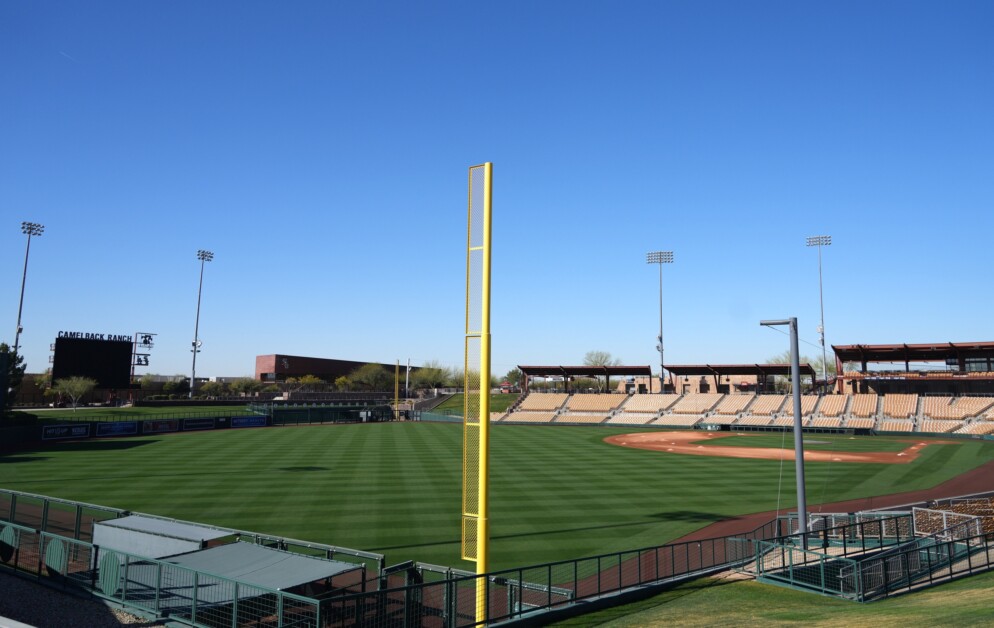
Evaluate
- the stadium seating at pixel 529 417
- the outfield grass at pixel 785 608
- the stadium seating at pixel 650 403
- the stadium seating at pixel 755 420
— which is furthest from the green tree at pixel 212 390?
the outfield grass at pixel 785 608

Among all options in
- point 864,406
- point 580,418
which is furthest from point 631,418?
point 864,406

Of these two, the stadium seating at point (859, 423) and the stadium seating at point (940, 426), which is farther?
the stadium seating at point (859, 423)

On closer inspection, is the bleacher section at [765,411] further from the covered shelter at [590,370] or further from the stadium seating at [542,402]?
the covered shelter at [590,370]

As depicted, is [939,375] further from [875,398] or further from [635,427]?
[635,427]

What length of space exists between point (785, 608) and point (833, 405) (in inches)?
2562

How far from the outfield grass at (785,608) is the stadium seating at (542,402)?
244ft

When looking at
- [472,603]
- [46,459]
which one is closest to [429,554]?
[472,603]

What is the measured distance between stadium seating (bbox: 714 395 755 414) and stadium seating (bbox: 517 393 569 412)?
2240 centimetres

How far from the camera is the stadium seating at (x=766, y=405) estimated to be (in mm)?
72188

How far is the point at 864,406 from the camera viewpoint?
2677 inches

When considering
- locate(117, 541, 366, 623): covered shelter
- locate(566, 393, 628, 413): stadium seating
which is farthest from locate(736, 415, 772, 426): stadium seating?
locate(117, 541, 366, 623): covered shelter

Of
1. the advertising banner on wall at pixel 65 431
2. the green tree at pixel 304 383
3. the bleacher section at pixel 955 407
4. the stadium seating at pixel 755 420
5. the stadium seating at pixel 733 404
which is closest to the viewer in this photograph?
the advertising banner on wall at pixel 65 431

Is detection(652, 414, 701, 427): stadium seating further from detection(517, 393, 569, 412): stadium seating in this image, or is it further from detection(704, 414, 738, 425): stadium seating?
detection(517, 393, 569, 412): stadium seating

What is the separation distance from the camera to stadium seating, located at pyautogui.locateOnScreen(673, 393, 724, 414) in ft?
253
